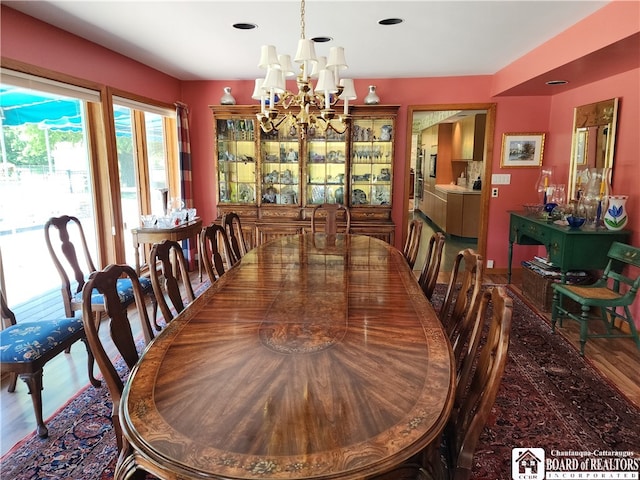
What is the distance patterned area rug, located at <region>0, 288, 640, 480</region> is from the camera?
1.94 meters

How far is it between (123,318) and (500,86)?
4.64 metres

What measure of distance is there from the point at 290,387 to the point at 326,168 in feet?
14.0

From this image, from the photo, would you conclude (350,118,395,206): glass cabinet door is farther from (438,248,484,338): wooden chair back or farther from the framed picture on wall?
(438,248,484,338): wooden chair back

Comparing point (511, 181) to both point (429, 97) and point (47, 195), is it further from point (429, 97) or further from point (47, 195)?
point (47, 195)

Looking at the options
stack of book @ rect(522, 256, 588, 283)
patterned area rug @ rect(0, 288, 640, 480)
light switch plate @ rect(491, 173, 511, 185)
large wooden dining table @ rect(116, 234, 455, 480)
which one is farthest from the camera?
light switch plate @ rect(491, 173, 511, 185)

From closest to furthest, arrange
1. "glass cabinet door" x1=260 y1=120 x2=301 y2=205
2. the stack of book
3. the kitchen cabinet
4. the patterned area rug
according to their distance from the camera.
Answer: the patterned area rug
the stack of book
"glass cabinet door" x1=260 y1=120 x2=301 y2=205
the kitchen cabinet

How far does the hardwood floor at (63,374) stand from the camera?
2275mm

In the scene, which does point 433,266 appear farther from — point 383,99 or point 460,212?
point 460,212

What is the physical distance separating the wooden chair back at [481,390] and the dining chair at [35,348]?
2.03 m

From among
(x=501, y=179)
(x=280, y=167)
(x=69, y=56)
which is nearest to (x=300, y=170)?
(x=280, y=167)

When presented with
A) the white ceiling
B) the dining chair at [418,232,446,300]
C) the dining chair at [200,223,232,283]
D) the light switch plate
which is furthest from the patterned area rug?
the light switch plate

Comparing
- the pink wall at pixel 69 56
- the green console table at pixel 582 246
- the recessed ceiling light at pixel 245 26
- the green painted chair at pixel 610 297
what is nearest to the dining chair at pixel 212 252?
the recessed ceiling light at pixel 245 26

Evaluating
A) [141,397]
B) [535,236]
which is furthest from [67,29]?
[535,236]

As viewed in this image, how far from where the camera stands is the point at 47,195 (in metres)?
3.51
